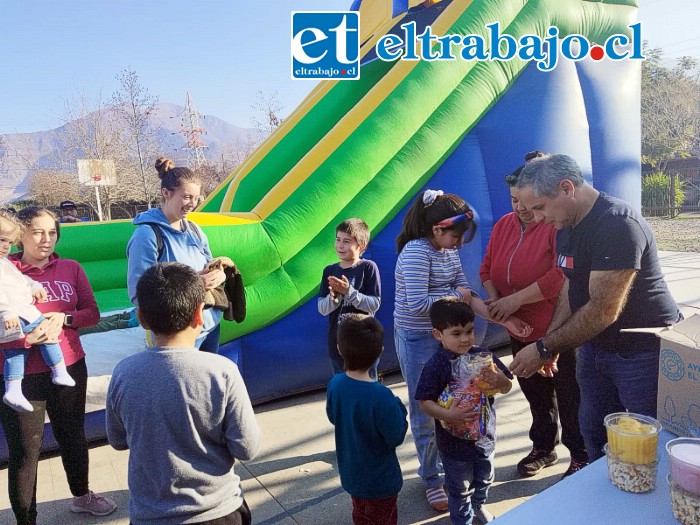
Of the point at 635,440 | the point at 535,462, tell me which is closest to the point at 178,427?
the point at 635,440

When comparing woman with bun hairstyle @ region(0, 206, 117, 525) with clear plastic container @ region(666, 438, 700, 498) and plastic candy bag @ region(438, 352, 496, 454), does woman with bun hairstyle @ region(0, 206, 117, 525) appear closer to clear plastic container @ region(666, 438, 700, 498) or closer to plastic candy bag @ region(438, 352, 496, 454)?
plastic candy bag @ region(438, 352, 496, 454)

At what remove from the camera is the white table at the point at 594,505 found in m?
1.12

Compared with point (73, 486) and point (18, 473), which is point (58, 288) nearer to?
point (18, 473)

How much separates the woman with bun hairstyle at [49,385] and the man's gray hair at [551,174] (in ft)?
A: 6.69

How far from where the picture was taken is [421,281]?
2.34 metres

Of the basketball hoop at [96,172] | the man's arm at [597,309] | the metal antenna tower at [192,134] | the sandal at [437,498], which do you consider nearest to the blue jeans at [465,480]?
the sandal at [437,498]

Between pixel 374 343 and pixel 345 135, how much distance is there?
2.32m

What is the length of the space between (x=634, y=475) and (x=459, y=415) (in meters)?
0.76

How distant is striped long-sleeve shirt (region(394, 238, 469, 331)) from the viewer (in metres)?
2.34

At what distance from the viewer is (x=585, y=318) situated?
71.9 inches

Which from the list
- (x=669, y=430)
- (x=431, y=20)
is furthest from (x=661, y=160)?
(x=669, y=430)

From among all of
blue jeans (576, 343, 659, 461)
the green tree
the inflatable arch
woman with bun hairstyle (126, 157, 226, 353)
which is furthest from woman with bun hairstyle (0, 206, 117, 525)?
the green tree

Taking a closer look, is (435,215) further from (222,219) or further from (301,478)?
(222,219)

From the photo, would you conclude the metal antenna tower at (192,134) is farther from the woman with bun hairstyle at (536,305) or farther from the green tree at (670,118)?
the woman with bun hairstyle at (536,305)
